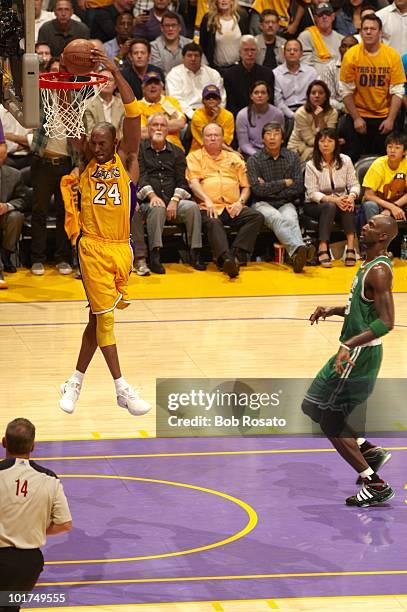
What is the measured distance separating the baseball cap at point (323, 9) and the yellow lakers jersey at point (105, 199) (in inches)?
378

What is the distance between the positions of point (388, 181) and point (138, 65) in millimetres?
3764

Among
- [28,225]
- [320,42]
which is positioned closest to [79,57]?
[28,225]

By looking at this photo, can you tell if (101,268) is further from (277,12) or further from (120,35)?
(277,12)

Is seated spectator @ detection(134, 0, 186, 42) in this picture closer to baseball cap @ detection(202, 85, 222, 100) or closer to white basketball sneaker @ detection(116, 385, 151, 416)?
baseball cap @ detection(202, 85, 222, 100)

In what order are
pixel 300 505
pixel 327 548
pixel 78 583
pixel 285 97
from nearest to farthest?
pixel 78 583, pixel 327 548, pixel 300 505, pixel 285 97

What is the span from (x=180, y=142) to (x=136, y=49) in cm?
140

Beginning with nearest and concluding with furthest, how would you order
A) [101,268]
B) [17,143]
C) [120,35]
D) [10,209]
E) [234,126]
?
[101,268] < [10,209] < [17,143] < [234,126] < [120,35]

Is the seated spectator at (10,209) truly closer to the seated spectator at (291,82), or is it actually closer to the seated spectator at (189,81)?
the seated spectator at (189,81)

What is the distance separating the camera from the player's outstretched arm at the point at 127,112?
9.38m

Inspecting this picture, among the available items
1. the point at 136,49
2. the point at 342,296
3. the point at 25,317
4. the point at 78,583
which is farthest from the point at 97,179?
the point at 136,49

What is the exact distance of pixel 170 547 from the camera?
28.5 feet

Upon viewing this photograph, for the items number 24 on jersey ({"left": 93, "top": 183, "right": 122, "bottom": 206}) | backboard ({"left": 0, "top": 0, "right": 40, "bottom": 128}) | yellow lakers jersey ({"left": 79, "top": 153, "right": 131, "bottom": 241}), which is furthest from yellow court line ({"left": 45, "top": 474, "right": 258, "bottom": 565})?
backboard ({"left": 0, "top": 0, "right": 40, "bottom": 128})

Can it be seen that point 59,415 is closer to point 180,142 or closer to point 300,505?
point 300,505

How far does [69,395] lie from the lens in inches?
391
